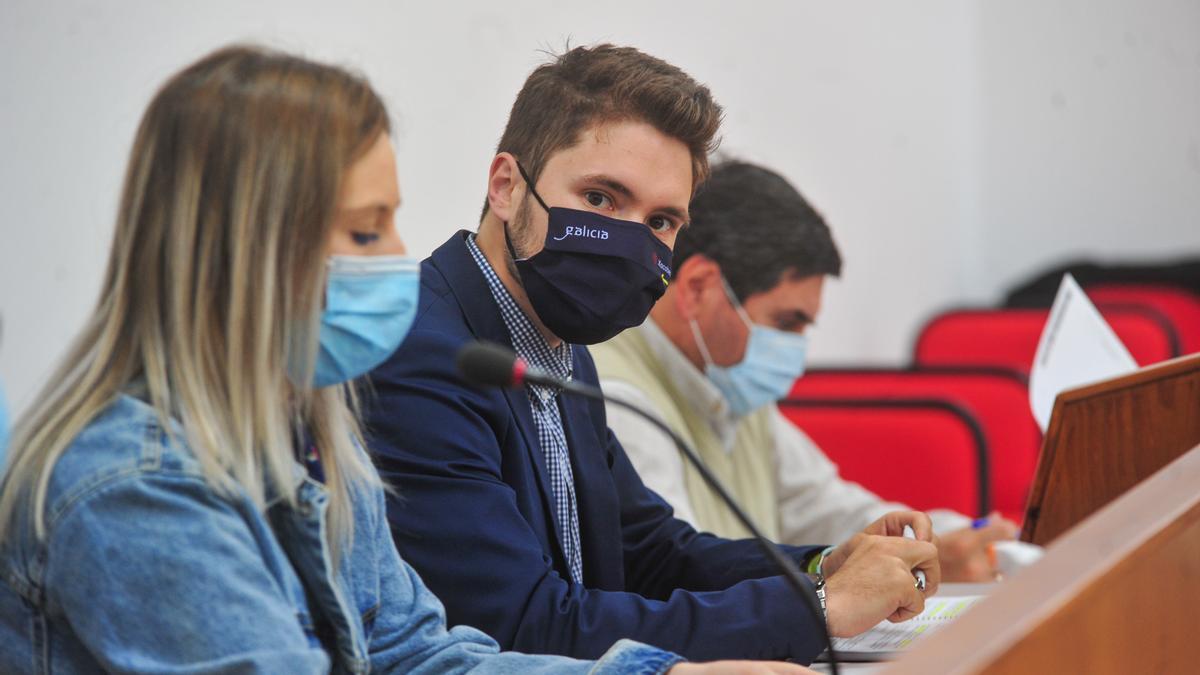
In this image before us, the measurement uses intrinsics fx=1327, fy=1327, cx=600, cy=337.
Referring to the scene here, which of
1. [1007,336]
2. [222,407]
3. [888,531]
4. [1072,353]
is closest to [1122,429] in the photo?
[888,531]

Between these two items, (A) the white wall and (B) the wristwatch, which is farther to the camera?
(A) the white wall

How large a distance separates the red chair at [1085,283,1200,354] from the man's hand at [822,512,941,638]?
9.49 ft

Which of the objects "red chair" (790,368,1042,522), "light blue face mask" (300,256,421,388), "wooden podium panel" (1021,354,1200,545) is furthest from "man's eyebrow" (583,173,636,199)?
"red chair" (790,368,1042,522)

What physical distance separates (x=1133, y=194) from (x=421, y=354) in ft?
13.6

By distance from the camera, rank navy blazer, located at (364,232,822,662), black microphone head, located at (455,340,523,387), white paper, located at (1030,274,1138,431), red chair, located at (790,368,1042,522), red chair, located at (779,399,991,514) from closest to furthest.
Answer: black microphone head, located at (455,340,523,387)
navy blazer, located at (364,232,822,662)
white paper, located at (1030,274,1138,431)
red chair, located at (779,399,991,514)
red chair, located at (790,368,1042,522)

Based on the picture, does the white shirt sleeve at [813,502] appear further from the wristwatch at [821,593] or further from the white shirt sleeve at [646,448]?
the wristwatch at [821,593]

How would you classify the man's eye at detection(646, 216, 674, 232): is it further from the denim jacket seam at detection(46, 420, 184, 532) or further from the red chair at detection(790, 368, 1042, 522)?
the red chair at detection(790, 368, 1042, 522)

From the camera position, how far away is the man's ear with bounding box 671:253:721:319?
209 cm

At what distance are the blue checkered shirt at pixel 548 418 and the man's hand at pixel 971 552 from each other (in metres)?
0.74

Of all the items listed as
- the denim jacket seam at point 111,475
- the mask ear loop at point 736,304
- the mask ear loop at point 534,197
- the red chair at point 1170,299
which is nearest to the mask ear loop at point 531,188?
the mask ear loop at point 534,197

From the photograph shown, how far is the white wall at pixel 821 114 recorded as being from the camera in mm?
1624

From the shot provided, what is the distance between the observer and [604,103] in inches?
53.5

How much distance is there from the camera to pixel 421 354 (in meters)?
1.25

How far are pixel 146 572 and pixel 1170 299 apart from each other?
401 centimetres
